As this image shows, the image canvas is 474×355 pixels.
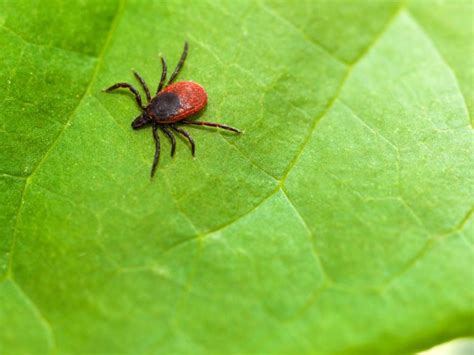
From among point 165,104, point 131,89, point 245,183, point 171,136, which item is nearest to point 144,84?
point 131,89

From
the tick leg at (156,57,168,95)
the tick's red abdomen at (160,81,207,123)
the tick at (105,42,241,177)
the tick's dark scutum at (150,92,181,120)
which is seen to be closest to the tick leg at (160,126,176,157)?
the tick at (105,42,241,177)

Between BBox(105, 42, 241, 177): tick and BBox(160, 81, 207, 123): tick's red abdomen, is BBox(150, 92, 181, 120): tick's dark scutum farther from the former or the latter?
BBox(160, 81, 207, 123): tick's red abdomen

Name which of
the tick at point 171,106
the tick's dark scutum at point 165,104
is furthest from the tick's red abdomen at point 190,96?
the tick's dark scutum at point 165,104

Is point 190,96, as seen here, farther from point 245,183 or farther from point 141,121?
point 245,183

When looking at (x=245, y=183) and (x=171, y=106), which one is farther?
(x=171, y=106)

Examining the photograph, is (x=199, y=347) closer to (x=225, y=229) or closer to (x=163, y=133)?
(x=225, y=229)

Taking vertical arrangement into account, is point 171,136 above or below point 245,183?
below
